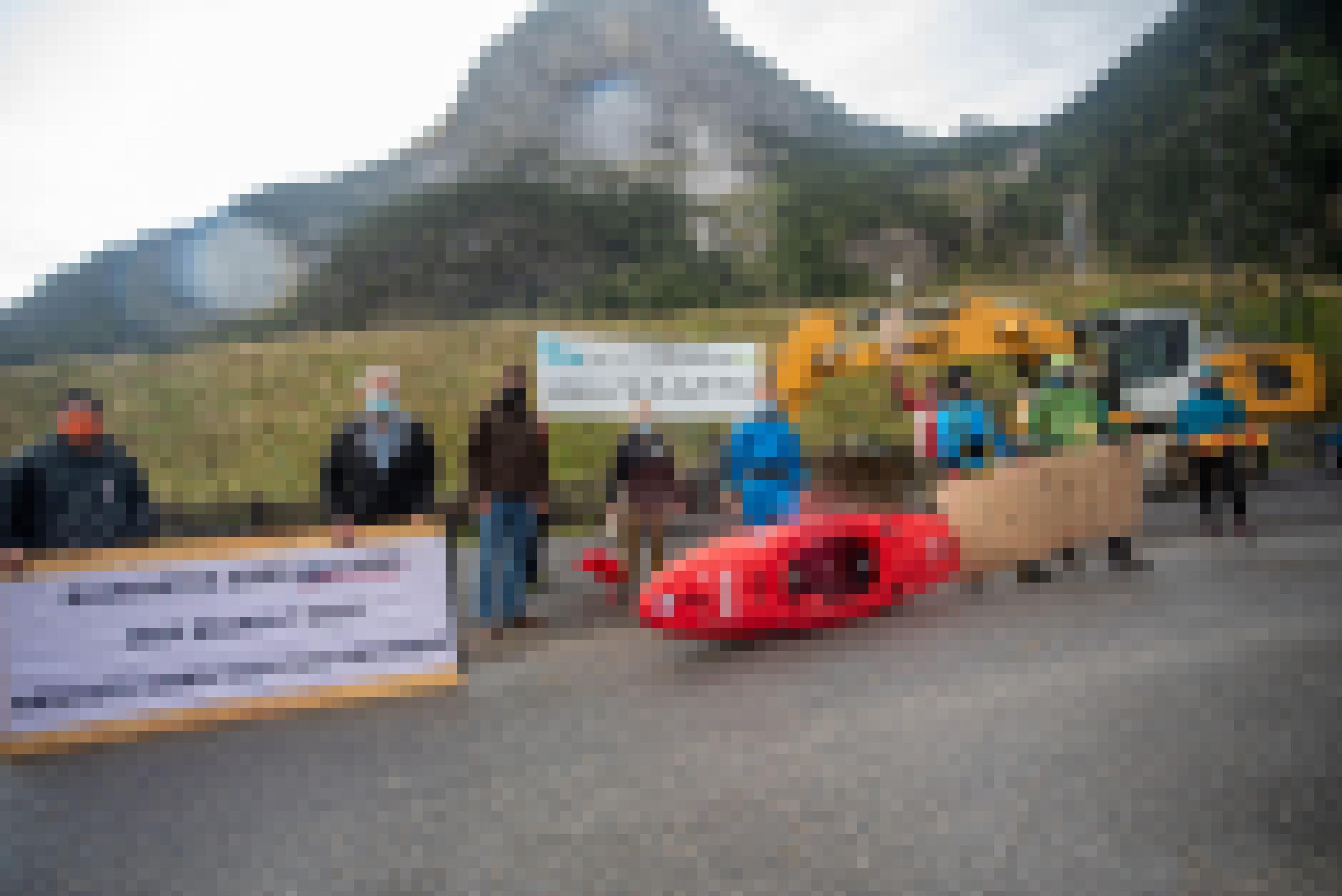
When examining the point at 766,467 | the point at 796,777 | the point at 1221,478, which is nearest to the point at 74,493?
the point at 796,777

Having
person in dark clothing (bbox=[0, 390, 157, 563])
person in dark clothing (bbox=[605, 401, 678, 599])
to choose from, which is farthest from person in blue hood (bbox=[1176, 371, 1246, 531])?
person in dark clothing (bbox=[0, 390, 157, 563])

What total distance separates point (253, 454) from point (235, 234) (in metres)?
0.56

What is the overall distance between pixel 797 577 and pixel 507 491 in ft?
3.11

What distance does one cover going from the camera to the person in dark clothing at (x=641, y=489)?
2.53 metres

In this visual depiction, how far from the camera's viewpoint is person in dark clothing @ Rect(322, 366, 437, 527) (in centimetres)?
206

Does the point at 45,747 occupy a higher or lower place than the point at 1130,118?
lower

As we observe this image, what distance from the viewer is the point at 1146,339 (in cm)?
243

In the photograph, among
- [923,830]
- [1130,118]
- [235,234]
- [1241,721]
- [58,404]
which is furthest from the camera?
[1130,118]

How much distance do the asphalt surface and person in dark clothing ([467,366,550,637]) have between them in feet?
1.16

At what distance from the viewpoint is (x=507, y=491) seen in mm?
2551

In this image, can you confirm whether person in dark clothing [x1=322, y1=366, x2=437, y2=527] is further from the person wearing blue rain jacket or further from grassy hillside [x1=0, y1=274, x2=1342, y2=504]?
the person wearing blue rain jacket

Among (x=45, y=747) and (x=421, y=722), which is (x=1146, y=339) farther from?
(x=45, y=747)

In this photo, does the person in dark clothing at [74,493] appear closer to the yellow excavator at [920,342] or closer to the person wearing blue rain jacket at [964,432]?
the yellow excavator at [920,342]

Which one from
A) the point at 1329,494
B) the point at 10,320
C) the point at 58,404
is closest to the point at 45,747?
the point at 58,404
